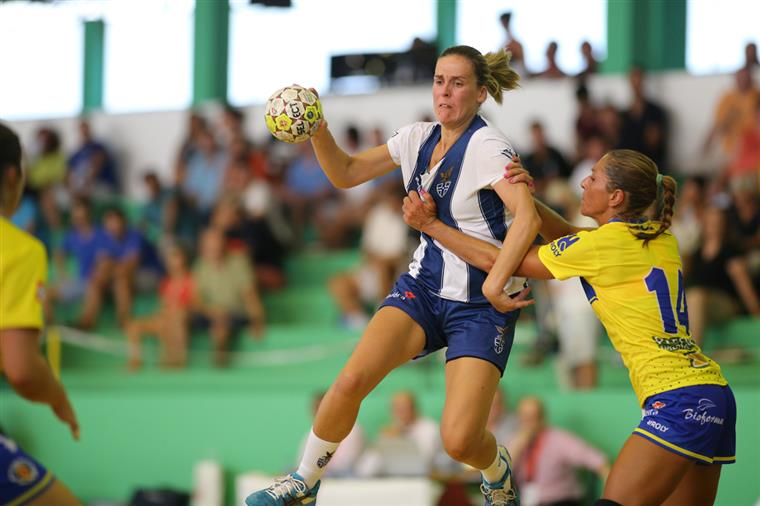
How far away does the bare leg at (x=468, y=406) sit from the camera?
172 inches

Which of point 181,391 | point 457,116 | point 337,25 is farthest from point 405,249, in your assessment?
point 457,116

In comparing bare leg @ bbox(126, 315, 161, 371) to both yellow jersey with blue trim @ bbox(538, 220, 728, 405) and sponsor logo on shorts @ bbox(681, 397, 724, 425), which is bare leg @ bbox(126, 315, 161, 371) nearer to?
yellow jersey with blue trim @ bbox(538, 220, 728, 405)

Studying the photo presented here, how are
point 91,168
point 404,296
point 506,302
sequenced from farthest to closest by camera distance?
point 91,168 → point 404,296 → point 506,302

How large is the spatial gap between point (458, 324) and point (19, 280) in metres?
1.76

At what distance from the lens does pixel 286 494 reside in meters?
4.56

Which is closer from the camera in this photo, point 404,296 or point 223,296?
point 404,296

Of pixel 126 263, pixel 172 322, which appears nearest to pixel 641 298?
pixel 172 322

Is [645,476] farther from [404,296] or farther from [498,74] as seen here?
[498,74]

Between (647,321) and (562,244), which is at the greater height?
(562,244)

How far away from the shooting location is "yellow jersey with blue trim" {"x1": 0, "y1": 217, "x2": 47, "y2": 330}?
12.7ft

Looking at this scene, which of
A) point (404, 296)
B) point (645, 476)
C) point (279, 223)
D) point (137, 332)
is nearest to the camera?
point (645, 476)

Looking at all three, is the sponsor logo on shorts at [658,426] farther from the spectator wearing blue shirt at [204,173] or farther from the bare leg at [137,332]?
the spectator wearing blue shirt at [204,173]

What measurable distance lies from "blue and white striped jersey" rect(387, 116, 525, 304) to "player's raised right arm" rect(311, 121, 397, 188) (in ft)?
0.73

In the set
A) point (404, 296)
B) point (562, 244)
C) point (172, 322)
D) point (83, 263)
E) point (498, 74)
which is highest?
point (498, 74)
